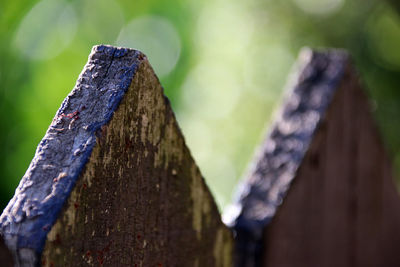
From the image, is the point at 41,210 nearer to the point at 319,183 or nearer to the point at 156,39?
the point at 319,183

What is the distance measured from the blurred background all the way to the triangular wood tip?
326cm

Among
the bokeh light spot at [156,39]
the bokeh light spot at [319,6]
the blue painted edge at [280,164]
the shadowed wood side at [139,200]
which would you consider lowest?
the bokeh light spot at [319,6]

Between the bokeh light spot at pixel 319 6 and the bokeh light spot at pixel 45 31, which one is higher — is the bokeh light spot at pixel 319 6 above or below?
below

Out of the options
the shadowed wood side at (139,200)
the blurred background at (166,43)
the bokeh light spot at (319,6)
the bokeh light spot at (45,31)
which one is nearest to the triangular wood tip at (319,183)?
the shadowed wood side at (139,200)

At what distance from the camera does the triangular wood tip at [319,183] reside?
1476 mm

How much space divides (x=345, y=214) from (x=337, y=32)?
589cm

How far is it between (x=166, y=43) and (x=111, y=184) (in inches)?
279

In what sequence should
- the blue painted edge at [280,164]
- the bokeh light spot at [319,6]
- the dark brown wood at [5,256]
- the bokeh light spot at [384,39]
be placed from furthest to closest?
1. the bokeh light spot at [319,6]
2. the bokeh light spot at [384,39]
3. the blue painted edge at [280,164]
4. the dark brown wood at [5,256]

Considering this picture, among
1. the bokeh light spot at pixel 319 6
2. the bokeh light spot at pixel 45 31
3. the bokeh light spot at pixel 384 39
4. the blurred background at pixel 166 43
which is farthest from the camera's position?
the bokeh light spot at pixel 319 6

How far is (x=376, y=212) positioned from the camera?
196 cm

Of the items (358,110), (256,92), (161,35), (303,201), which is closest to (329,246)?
(303,201)

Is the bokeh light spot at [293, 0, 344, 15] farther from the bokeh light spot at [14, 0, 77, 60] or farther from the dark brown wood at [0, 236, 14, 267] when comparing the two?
the dark brown wood at [0, 236, 14, 267]

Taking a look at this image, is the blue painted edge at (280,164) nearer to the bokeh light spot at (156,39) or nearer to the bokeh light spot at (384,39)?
the bokeh light spot at (384,39)

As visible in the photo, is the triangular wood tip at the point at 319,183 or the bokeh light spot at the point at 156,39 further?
the bokeh light spot at the point at 156,39
